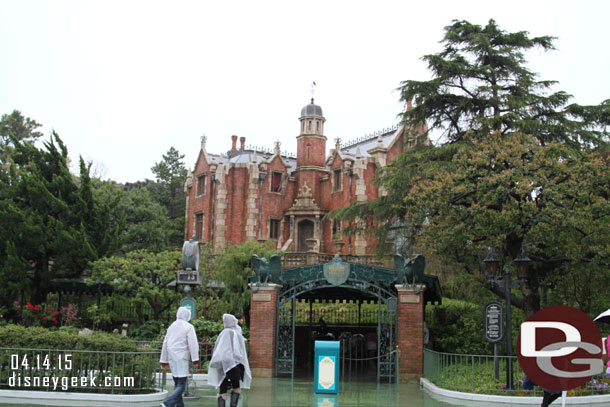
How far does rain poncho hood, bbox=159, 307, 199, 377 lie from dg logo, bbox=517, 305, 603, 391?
4.85 m

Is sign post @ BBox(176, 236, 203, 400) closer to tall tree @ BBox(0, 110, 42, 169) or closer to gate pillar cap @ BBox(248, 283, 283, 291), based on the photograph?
gate pillar cap @ BBox(248, 283, 283, 291)

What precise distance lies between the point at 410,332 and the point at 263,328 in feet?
12.7

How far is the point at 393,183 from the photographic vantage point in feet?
73.2

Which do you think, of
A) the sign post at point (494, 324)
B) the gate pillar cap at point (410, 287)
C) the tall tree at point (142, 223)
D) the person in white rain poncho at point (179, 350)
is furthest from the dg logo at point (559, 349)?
the tall tree at point (142, 223)

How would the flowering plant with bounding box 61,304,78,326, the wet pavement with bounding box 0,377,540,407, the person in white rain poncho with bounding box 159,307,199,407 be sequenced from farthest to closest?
the flowering plant with bounding box 61,304,78,326 → the wet pavement with bounding box 0,377,540,407 → the person in white rain poncho with bounding box 159,307,199,407

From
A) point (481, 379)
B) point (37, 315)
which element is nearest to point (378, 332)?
point (481, 379)

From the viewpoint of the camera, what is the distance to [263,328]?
18141 mm

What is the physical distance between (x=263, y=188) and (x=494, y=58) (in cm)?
2481

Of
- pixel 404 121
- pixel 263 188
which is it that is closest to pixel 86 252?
pixel 404 121

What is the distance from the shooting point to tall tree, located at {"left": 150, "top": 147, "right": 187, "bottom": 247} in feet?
184

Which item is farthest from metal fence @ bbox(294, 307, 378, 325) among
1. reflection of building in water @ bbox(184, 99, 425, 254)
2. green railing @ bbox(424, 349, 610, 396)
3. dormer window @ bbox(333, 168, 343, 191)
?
dormer window @ bbox(333, 168, 343, 191)

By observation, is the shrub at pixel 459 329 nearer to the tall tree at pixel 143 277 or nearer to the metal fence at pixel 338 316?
the metal fence at pixel 338 316

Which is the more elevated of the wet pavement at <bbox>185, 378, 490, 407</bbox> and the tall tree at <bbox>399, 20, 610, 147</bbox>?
the tall tree at <bbox>399, 20, 610, 147</bbox>

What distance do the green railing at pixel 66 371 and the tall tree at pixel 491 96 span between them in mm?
13780
